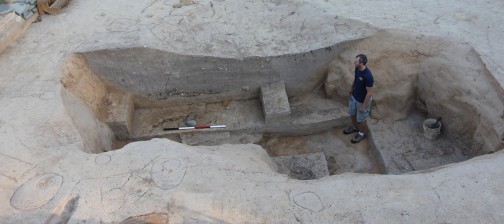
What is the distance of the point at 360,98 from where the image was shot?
467 cm

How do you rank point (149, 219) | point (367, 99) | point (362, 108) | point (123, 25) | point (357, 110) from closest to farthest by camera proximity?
1. point (149, 219)
2. point (367, 99)
3. point (362, 108)
4. point (357, 110)
5. point (123, 25)

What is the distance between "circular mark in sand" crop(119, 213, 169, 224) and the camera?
10.1 feet

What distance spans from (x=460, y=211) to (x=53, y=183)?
341cm

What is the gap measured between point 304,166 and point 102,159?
2.32 metres

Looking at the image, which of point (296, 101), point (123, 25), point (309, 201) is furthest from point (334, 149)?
point (123, 25)

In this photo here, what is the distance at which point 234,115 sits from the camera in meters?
5.46

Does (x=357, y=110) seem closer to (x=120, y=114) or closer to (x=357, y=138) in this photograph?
(x=357, y=138)

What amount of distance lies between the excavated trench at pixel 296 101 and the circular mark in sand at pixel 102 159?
0.86 meters

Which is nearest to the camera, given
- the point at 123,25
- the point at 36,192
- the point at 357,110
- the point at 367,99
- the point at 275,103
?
the point at 36,192

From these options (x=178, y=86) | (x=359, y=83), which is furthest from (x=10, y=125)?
(x=359, y=83)

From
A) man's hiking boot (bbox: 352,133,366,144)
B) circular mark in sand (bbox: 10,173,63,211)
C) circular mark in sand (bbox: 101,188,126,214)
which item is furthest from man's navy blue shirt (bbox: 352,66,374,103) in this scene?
circular mark in sand (bbox: 10,173,63,211)

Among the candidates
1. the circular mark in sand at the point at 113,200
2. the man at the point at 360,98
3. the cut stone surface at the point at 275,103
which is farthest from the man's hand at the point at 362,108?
the circular mark in sand at the point at 113,200

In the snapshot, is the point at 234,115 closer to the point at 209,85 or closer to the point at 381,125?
the point at 209,85

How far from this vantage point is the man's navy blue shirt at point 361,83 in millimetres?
4340
